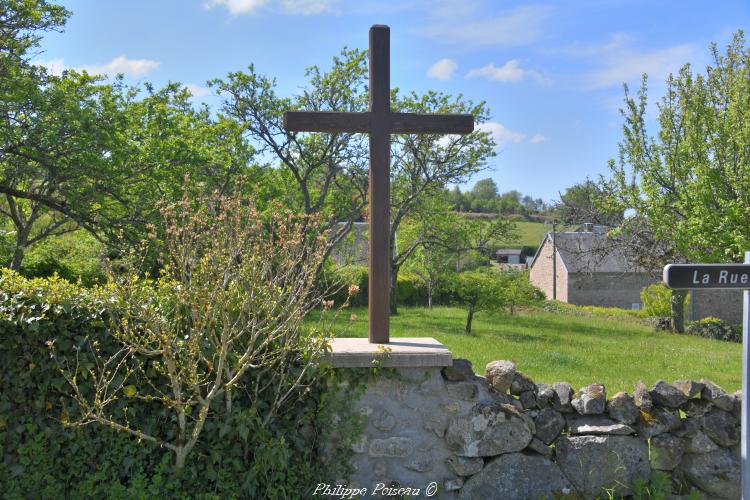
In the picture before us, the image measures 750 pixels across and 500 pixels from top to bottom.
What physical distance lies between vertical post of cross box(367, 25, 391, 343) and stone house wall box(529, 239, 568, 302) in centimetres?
3186

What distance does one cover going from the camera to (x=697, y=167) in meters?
13.0

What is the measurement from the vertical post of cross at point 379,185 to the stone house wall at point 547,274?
31.9 meters

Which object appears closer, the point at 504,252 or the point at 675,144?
the point at 675,144

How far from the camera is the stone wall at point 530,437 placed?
3889mm

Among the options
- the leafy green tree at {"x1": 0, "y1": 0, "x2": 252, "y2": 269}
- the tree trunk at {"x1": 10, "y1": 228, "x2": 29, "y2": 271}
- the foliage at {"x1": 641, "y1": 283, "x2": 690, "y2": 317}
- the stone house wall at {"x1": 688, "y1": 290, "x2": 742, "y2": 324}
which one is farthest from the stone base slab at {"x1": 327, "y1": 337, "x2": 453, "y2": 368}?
the stone house wall at {"x1": 688, "y1": 290, "x2": 742, "y2": 324}

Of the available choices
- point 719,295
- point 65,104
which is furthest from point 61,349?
→ point 719,295

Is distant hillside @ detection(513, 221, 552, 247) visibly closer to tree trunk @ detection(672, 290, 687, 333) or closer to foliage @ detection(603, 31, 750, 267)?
tree trunk @ detection(672, 290, 687, 333)

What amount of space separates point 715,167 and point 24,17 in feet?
44.0

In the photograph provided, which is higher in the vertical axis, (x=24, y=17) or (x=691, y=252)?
(x=24, y=17)

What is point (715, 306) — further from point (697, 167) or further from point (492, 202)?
point (492, 202)

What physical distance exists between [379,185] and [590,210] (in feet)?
58.5

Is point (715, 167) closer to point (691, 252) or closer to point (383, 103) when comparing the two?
point (691, 252)

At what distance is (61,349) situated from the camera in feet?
11.7

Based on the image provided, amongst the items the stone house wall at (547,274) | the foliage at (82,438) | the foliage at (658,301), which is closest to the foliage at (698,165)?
the foliage at (658,301)
